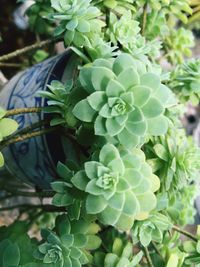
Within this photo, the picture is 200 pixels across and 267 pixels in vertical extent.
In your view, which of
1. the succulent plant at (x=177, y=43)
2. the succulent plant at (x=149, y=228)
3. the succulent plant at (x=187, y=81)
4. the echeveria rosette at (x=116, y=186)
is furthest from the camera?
the succulent plant at (x=177, y=43)

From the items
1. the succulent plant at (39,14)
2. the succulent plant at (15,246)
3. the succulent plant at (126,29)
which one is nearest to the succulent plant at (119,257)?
the succulent plant at (15,246)

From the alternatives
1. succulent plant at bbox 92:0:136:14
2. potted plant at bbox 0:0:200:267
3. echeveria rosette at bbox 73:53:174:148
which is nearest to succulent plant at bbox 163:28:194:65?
potted plant at bbox 0:0:200:267

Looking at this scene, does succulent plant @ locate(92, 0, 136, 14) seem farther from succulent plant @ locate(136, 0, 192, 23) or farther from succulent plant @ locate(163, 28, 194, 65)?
succulent plant @ locate(163, 28, 194, 65)

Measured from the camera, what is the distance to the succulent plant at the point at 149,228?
26.9 inches

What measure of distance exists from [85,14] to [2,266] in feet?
1.25

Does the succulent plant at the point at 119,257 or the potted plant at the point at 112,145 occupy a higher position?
the potted plant at the point at 112,145

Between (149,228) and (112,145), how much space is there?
179mm

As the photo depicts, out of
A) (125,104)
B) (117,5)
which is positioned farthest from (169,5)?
(125,104)

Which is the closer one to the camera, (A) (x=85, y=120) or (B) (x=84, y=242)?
(A) (x=85, y=120)

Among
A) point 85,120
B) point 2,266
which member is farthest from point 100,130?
point 2,266

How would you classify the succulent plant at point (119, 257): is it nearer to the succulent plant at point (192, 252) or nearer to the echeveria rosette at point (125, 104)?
the succulent plant at point (192, 252)

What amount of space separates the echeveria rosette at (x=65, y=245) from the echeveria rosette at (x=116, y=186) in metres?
0.11

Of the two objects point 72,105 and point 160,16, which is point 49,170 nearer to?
point 72,105

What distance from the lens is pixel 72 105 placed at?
640 millimetres
